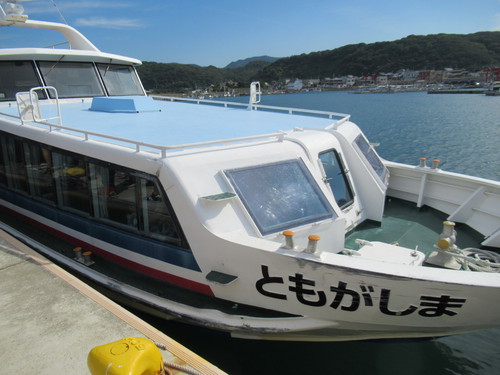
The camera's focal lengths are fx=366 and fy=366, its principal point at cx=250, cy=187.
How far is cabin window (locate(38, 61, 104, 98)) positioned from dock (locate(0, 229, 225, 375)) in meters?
5.14

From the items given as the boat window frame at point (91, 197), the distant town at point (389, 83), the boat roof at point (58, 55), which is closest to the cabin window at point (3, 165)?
the boat window frame at point (91, 197)

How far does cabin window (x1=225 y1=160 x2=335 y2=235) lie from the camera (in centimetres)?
398

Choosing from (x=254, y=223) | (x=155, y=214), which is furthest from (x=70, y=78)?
(x=254, y=223)

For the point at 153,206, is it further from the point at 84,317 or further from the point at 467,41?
the point at 467,41

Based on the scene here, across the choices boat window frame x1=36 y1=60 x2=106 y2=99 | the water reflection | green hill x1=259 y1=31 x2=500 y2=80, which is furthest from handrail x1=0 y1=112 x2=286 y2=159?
green hill x1=259 y1=31 x2=500 y2=80

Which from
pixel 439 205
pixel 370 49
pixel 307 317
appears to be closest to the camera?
pixel 307 317

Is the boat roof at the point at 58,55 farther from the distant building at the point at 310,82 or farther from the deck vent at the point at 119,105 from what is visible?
the distant building at the point at 310,82

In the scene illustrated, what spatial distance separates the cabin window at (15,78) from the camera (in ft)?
25.5

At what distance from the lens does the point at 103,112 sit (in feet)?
23.3

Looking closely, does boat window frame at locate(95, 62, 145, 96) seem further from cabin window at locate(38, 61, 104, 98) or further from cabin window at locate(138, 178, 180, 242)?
cabin window at locate(138, 178, 180, 242)

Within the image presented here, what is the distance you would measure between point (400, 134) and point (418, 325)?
952 inches

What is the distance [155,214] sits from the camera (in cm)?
420

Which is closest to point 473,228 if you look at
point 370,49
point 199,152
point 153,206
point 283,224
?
point 283,224

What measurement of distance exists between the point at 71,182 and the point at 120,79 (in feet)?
16.4
